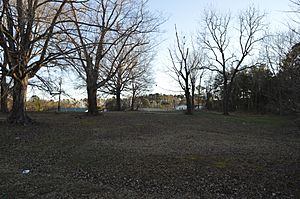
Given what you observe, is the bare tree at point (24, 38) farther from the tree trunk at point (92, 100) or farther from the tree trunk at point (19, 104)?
the tree trunk at point (92, 100)

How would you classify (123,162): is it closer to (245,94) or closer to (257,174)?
(257,174)

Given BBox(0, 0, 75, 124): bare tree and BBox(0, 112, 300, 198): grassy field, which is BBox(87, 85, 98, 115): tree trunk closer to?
BBox(0, 0, 75, 124): bare tree

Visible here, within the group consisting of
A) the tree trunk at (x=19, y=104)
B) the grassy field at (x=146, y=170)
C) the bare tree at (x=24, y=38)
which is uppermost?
the bare tree at (x=24, y=38)

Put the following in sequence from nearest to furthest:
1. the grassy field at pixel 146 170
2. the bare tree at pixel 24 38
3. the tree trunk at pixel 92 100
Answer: the grassy field at pixel 146 170
the bare tree at pixel 24 38
the tree trunk at pixel 92 100

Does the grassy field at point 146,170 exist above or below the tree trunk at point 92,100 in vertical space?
below

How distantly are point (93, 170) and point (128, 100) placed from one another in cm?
3632

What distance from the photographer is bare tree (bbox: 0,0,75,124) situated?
396 inches

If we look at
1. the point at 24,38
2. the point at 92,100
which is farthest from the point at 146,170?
the point at 92,100

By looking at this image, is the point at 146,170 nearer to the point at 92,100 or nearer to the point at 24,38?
the point at 24,38

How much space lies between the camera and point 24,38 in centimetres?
1155

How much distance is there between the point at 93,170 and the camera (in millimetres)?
5523

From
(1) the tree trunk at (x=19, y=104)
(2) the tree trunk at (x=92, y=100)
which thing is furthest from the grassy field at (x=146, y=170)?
(2) the tree trunk at (x=92, y=100)

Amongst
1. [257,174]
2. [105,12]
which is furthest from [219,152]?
[105,12]

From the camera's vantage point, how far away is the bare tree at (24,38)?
396 inches
